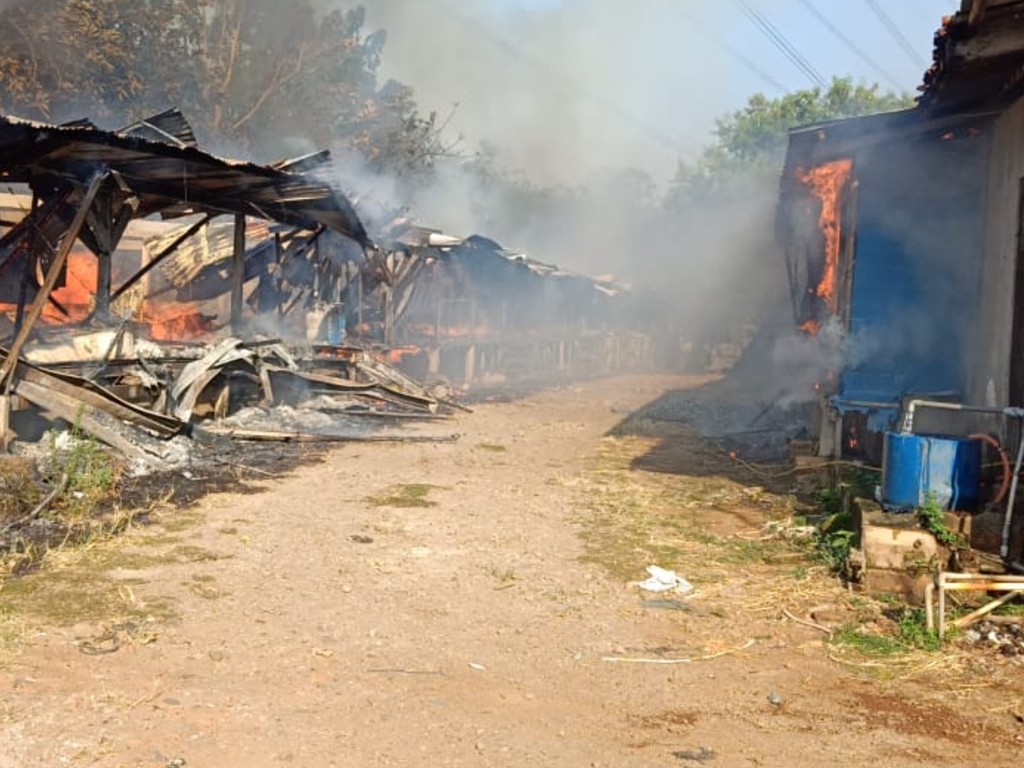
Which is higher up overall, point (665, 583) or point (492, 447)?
point (492, 447)

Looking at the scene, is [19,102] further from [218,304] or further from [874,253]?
[874,253]

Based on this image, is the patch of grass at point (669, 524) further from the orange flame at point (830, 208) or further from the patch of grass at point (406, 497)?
the orange flame at point (830, 208)

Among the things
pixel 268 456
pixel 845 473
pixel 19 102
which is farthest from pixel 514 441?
pixel 19 102

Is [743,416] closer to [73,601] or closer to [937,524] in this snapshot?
[937,524]

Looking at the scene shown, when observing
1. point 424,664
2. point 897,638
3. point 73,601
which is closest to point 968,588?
point 897,638

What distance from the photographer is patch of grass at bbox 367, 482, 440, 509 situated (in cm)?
831

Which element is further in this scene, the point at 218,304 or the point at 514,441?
the point at 218,304

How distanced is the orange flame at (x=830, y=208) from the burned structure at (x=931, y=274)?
2 centimetres

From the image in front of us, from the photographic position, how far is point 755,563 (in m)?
6.59

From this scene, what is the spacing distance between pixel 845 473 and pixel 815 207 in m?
5.00

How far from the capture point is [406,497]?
862 cm

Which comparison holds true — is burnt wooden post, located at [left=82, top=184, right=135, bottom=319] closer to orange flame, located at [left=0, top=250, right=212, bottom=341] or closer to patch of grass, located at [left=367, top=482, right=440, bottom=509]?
patch of grass, located at [left=367, top=482, right=440, bottom=509]

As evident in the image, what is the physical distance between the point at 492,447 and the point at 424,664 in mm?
7545

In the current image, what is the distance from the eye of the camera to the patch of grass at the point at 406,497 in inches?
327
